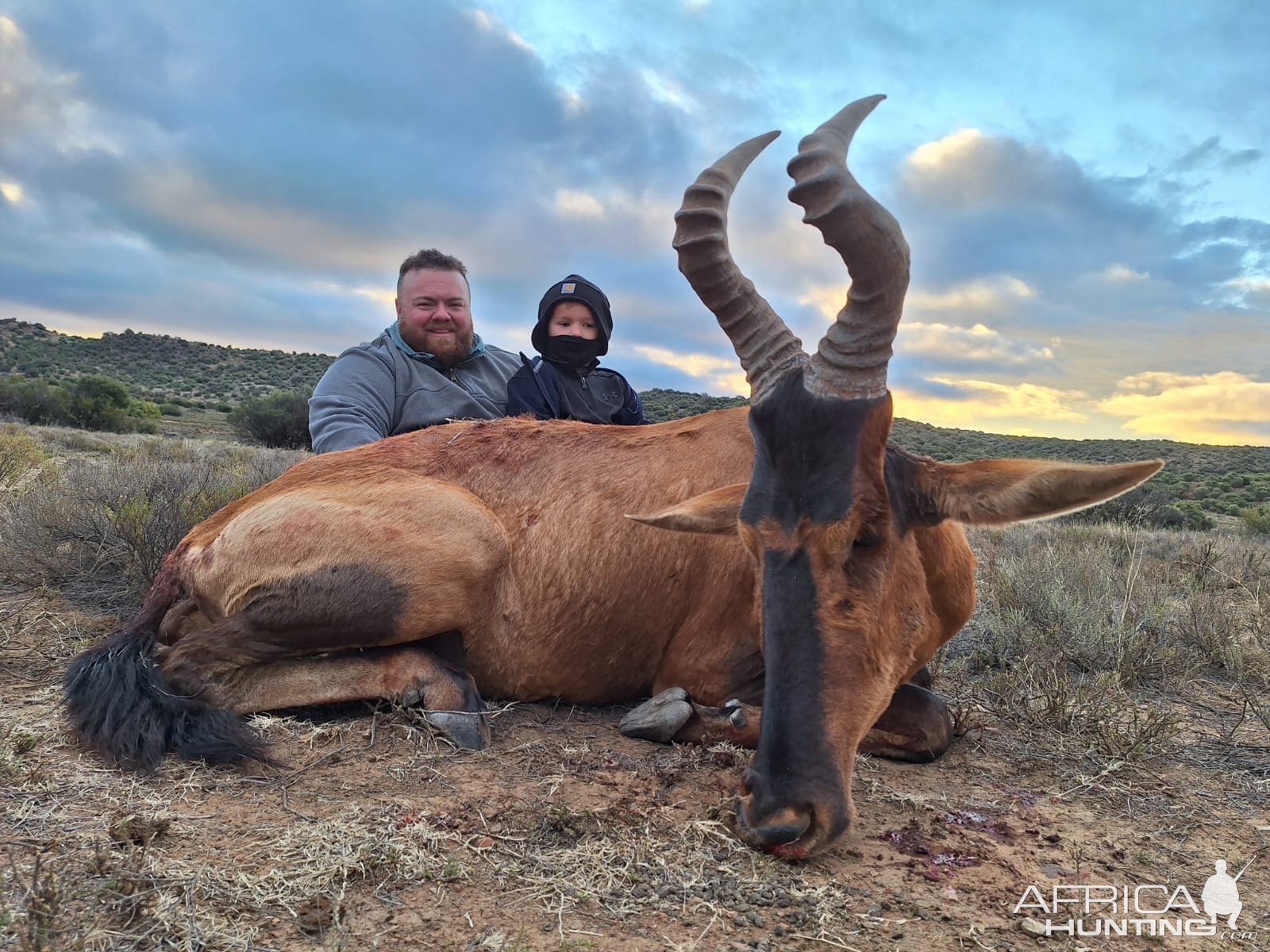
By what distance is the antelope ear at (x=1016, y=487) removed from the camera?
290 centimetres

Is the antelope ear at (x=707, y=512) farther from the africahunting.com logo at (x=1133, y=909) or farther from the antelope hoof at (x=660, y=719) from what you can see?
the africahunting.com logo at (x=1133, y=909)

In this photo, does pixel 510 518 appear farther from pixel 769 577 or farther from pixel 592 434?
pixel 769 577

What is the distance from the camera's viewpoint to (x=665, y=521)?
3693 millimetres

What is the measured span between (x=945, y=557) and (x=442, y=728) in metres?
2.38

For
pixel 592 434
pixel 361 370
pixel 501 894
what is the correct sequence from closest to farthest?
pixel 501 894 → pixel 592 434 → pixel 361 370

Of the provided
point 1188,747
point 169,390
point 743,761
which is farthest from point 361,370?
point 169,390

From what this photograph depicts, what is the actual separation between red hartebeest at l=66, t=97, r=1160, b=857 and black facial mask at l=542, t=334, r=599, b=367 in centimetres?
198

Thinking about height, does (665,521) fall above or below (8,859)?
above

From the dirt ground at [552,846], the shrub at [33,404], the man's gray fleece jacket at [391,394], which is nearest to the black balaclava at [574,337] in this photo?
the man's gray fleece jacket at [391,394]

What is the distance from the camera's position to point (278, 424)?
2705 centimetres

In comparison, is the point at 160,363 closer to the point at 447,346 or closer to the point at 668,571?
the point at 447,346

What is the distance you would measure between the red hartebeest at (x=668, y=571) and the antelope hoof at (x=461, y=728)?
0.04 feet

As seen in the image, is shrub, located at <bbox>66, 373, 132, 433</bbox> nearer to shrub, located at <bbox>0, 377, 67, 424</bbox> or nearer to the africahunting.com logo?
shrub, located at <bbox>0, 377, 67, 424</bbox>

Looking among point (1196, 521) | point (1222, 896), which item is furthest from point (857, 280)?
point (1196, 521)
